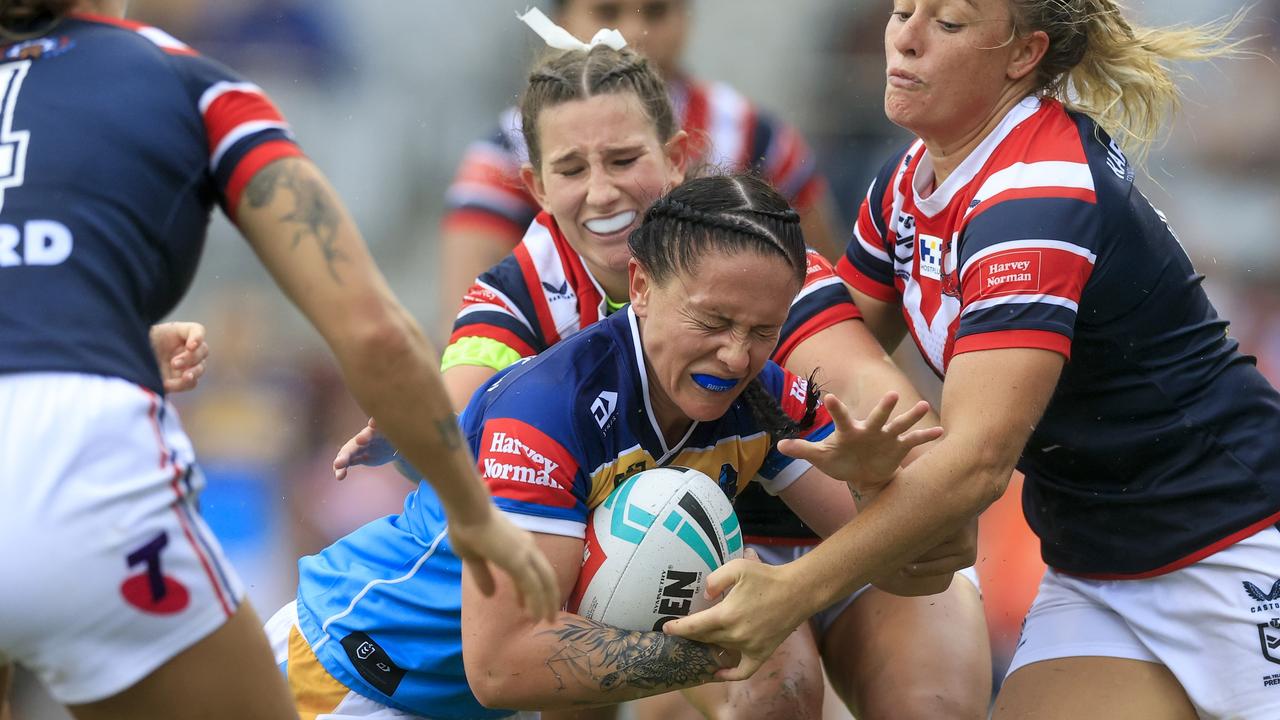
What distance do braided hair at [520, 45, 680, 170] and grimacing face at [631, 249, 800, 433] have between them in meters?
0.94

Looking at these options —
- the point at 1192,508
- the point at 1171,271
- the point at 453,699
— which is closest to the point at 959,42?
the point at 1171,271

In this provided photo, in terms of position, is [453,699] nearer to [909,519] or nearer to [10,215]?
[909,519]

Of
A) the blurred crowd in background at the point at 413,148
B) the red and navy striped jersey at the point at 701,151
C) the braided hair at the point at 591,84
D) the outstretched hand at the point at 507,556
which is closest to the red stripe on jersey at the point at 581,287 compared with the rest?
the braided hair at the point at 591,84

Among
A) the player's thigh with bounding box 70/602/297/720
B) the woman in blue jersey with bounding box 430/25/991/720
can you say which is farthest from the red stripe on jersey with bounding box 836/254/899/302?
the player's thigh with bounding box 70/602/297/720

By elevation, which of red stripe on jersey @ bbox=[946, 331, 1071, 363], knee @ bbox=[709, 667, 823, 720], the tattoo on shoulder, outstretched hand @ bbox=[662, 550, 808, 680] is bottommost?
knee @ bbox=[709, 667, 823, 720]

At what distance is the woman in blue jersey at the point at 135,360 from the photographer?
2.15 meters

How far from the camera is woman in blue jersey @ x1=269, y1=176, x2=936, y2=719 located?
2881 millimetres

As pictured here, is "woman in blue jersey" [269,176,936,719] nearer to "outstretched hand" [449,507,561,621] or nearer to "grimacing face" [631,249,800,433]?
"grimacing face" [631,249,800,433]

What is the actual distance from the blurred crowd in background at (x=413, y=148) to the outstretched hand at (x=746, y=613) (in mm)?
3330

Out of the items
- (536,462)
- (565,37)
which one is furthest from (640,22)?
(536,462)

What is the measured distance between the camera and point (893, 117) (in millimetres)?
3359

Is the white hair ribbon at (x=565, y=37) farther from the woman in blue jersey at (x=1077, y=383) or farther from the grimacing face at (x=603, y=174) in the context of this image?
the woman in blue jersey at (x=1077, y=383)

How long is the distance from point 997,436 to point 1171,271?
70 cm

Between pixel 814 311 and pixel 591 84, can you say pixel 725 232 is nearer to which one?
pixel 814 311
